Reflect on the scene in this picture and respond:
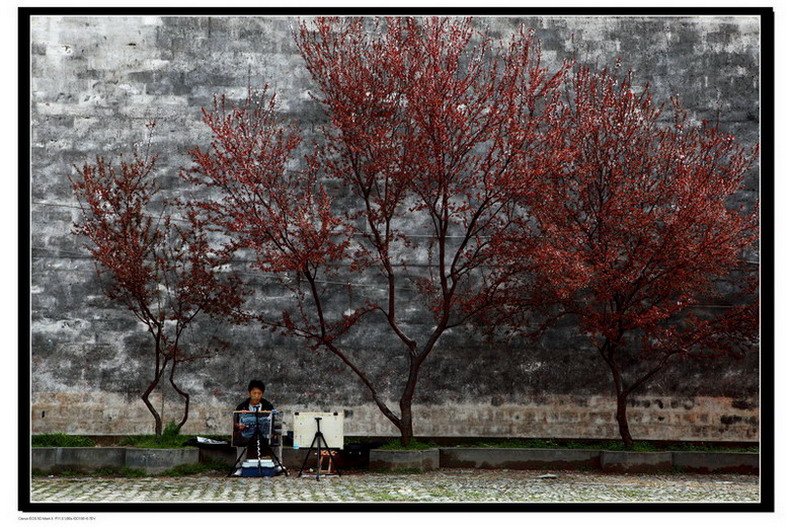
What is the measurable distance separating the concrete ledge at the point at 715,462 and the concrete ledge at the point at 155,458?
6.14 m

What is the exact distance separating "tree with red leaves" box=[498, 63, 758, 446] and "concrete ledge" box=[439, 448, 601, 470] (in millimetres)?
654

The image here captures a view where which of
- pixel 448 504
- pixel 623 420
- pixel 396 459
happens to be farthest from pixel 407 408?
pixel 448 504

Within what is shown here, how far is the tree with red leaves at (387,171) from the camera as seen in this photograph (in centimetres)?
1148

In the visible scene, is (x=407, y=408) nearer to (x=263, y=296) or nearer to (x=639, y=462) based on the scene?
(x=263, y=296)

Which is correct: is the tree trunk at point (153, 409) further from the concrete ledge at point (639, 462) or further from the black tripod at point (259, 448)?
the concrete ledge at point (639, 462)

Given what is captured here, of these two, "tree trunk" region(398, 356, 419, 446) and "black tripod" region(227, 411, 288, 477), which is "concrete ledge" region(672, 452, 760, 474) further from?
"black tripod" region(227, 411, 288, 477)

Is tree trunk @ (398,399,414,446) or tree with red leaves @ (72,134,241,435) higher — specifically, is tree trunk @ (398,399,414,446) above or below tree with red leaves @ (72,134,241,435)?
below

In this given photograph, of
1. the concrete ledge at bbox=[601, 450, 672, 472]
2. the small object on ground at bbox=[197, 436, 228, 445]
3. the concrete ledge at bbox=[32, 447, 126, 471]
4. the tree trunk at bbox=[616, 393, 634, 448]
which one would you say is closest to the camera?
the concrete ledge at bbox=[32, 447, 126, 471]

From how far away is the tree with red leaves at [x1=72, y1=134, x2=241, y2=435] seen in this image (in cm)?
1247

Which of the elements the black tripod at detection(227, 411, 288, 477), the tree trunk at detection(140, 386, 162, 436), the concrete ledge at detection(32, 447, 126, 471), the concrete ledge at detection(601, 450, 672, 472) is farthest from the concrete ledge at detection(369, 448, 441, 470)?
the concrete ledge at detection(32, 447, 126, 471)

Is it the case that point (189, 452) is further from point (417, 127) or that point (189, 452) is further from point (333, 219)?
point (417, 127)

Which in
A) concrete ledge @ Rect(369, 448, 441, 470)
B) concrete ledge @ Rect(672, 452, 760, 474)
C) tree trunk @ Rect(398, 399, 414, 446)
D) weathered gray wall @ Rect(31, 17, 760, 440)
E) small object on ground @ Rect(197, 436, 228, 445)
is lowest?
concrete ledge @ Rect(672, 452, 760, 474)

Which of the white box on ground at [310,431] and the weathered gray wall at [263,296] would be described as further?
the weathered gray wall at [263,296]

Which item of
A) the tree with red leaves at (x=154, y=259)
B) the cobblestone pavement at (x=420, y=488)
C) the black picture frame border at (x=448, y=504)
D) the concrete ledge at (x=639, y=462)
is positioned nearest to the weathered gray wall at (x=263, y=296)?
the tree with red leaves at (x=154, y=259)
